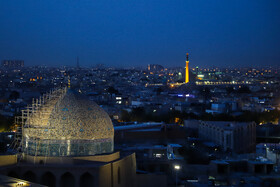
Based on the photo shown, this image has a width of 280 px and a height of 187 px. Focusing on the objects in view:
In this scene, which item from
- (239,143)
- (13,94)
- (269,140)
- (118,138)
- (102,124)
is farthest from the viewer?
(13,94)

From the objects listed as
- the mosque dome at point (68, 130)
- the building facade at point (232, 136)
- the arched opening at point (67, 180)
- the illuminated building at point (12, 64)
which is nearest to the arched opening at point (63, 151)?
the mosque dome at point (68, 130)

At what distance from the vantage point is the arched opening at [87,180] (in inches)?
426

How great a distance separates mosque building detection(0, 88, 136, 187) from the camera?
35.6 ft

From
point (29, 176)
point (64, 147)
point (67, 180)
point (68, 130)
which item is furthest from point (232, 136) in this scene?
point (29, 176)

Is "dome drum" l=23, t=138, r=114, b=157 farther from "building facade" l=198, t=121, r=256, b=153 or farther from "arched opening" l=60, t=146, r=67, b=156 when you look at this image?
"building facade" l=198, t=121, r=256, b=153

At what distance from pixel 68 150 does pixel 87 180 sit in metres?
0.86

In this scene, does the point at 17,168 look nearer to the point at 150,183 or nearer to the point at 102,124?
the point at 102,124

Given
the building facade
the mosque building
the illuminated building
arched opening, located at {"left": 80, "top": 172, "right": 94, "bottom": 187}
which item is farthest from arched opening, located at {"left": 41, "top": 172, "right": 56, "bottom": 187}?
the illuminated building

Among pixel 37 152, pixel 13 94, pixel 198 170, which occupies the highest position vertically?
pixel 13 94

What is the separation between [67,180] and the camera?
10.9 metres

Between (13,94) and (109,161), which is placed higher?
(13,94)

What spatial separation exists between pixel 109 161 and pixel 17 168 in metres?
2.17

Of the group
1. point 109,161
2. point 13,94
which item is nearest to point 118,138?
point 109,161

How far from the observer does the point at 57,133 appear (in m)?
11.2
